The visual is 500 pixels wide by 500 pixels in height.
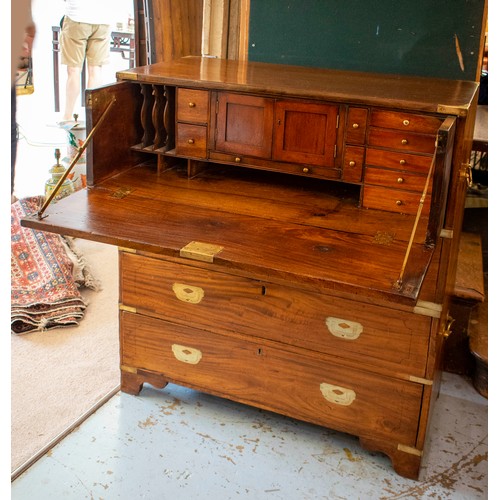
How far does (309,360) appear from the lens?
2.06 metres

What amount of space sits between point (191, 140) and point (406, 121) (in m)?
0.70

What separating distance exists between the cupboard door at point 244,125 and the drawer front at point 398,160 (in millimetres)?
329

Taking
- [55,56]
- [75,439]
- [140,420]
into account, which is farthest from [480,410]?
[55,56]

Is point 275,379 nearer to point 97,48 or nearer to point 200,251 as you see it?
point 200,251

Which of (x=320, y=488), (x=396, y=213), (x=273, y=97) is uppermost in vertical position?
(x=273, y=97)

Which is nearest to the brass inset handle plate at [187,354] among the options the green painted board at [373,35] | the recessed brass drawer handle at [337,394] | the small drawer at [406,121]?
the recessed brass drawer handle at [337,394]

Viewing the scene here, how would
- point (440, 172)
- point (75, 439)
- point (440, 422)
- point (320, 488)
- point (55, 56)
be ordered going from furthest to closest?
point (55, 56) → point (440, 422) → point (75, 439) → point (320, 488) → point (440, 172)

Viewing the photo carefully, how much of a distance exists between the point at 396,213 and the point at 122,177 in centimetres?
88

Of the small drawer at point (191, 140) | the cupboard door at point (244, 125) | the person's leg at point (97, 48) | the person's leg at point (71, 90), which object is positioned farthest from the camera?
the person's leg at point (97, 48)

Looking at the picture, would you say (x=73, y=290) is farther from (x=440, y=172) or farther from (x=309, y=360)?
(x=440, y=172)

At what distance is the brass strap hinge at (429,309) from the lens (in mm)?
1838

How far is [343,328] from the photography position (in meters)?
1.97

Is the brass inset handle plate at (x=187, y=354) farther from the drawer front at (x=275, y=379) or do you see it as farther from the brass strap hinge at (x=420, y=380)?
the brass strap hinge at (x=420, y=380)

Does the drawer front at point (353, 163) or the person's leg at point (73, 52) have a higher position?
the person's leg at point (73, 52)
